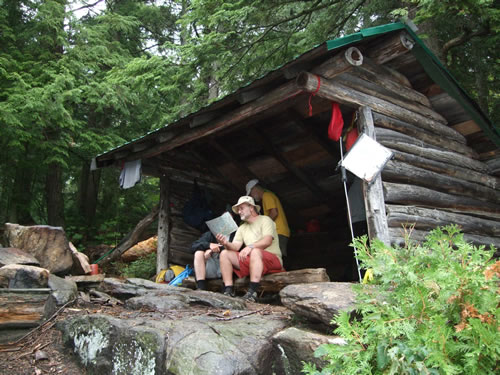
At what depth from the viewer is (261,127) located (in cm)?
745

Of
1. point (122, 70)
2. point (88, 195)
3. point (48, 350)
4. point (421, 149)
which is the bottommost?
point (48, 350)

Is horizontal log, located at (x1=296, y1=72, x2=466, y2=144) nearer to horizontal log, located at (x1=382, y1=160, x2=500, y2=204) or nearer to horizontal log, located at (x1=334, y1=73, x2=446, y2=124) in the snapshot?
horizontal log, located at (x1=334, y1=73, x2=446, y2=124)

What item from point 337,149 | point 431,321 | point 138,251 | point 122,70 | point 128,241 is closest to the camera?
point 431,321

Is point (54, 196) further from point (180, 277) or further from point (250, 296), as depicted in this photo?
point (250, 296)

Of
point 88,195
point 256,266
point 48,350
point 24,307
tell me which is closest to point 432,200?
point 256,266

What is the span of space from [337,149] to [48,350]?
535 centimetres

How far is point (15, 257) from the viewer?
17.2ft

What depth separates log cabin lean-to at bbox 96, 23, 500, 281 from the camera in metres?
4.98

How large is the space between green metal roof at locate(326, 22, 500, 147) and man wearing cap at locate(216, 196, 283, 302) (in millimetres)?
2629

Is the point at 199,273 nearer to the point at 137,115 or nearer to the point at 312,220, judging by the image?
the point at 312,220

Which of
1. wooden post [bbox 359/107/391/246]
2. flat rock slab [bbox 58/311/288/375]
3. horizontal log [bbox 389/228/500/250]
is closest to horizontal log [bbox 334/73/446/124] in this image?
wooden post [bbox 359/107/391/246]

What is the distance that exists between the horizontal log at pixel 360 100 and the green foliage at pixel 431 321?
281 centimetres

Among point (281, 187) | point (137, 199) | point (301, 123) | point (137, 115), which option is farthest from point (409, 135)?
point (137, 199)

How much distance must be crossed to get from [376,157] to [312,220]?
4.25 meters
